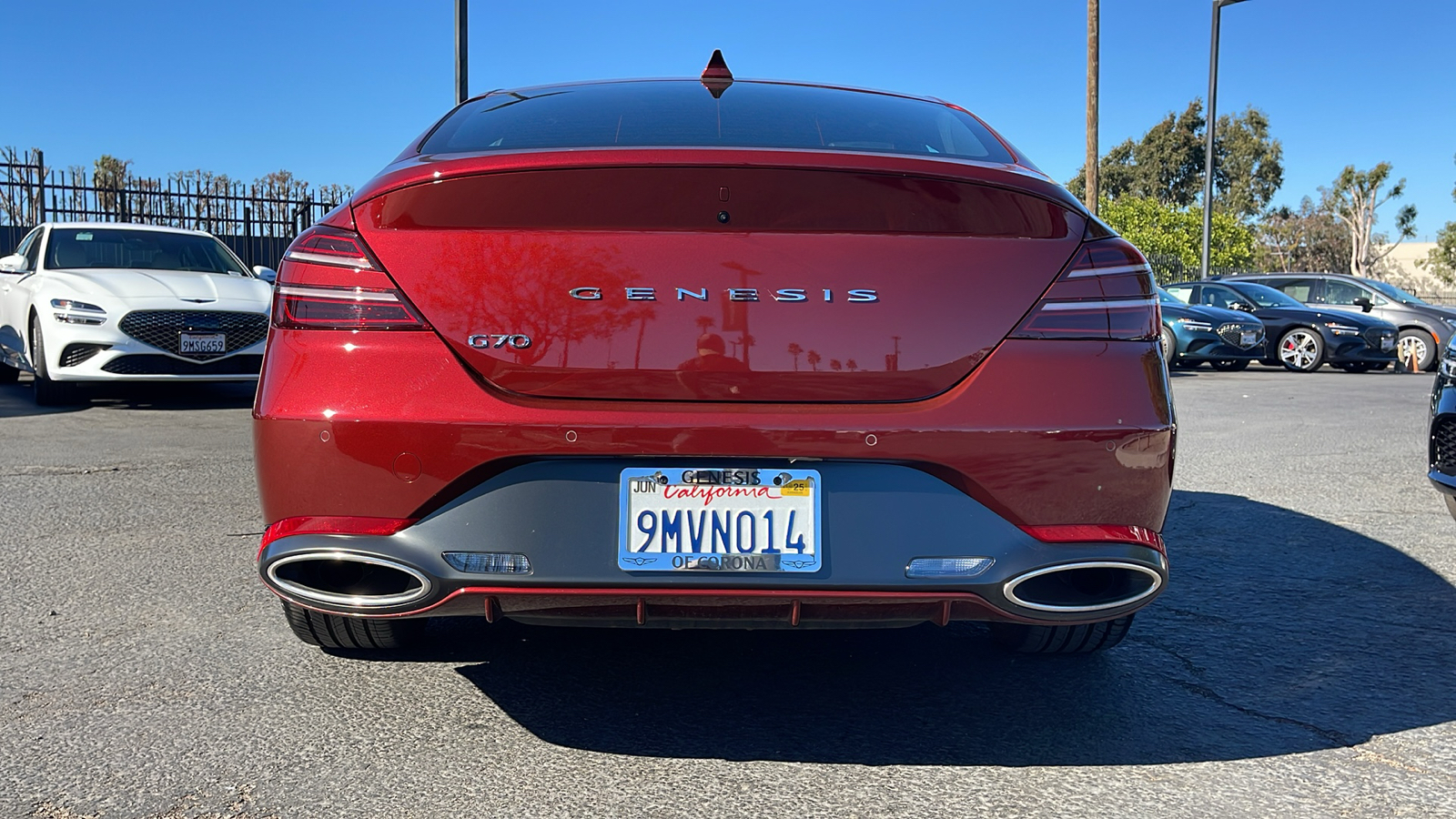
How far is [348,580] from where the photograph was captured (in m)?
2.62

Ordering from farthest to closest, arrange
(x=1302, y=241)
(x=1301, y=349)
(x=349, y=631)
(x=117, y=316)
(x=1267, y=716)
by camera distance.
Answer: (x=1302, y=241)
(x=1301, y=349)
(x=117, y=316)
(x=349, y=631)
(x=1267, y=716)

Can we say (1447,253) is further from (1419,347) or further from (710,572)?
(710,572)

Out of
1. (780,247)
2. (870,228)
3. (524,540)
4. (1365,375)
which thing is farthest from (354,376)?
(1365,375)

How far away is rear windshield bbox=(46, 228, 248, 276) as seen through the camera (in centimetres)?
1007

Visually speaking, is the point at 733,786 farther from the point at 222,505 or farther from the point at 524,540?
the point at 222,505

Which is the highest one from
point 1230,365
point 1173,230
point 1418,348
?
point 1173,230

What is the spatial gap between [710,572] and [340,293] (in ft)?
3.08

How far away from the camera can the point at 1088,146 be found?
2056cm

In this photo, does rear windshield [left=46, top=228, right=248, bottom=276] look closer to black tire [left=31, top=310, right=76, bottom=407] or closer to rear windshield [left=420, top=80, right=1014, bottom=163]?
black tire [left=31, top=310, right=76, bottom=407]

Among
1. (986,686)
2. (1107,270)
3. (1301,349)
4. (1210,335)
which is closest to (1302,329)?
(1301,349)

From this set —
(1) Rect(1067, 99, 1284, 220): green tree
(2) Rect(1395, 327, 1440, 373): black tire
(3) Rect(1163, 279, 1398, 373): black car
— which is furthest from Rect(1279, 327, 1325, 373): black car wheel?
(1) Rect(1067, 99, 1284, 220): green tree

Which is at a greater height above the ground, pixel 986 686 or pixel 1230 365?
pixel 986 686

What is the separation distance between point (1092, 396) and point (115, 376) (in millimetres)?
8245

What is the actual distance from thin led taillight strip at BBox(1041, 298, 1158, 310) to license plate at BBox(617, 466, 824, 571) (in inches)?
24.1
